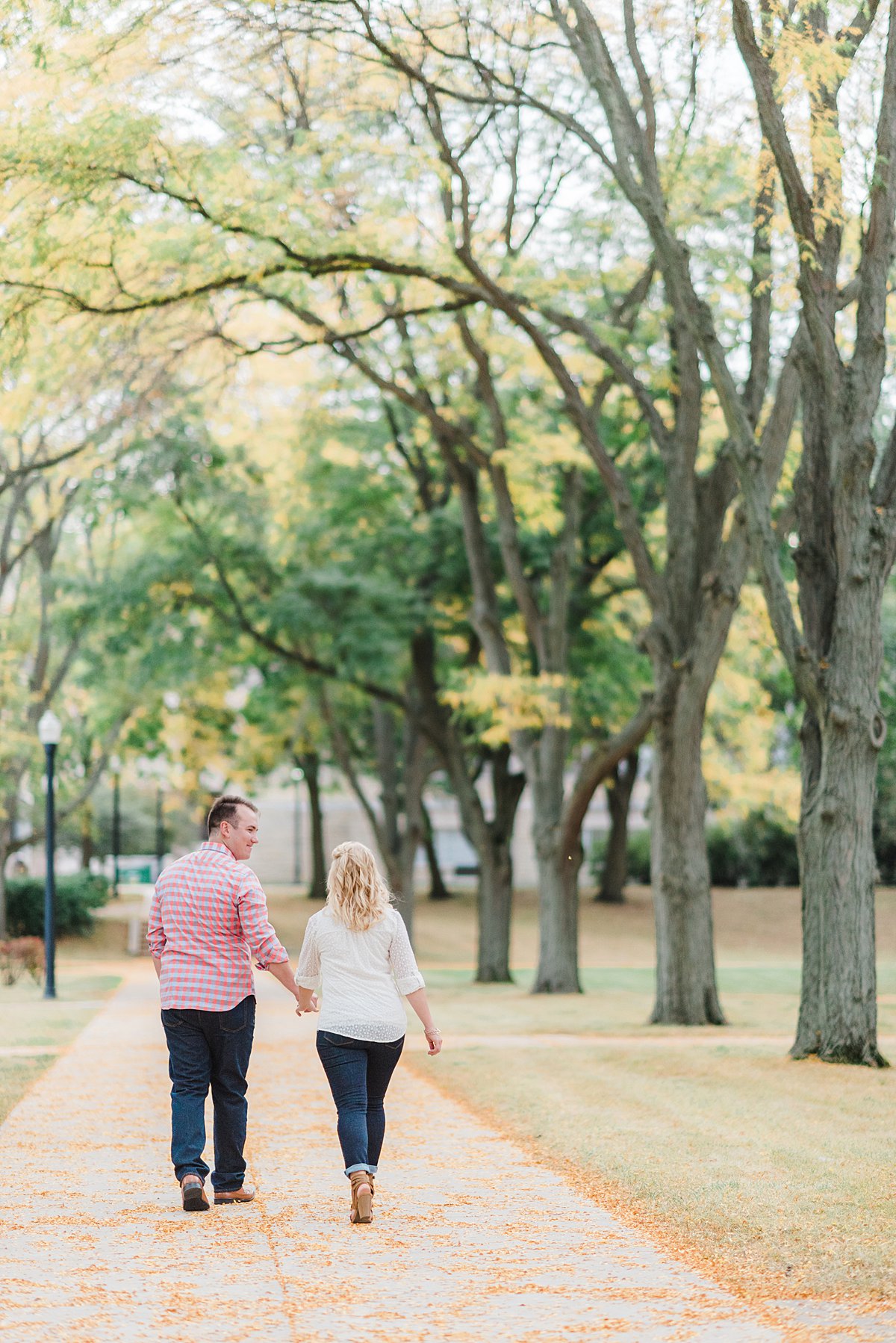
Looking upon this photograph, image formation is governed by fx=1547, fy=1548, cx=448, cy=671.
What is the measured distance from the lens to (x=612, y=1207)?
6.88 metres

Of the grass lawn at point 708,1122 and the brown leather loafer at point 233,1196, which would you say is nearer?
the grass lawn at point 708,1122

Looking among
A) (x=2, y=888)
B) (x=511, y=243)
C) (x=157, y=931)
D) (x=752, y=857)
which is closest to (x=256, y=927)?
(x=157, y=931)

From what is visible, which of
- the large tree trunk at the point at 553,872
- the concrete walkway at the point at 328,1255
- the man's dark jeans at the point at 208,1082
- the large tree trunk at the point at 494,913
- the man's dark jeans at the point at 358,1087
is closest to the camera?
the concrete walkway at the point at 328,1255

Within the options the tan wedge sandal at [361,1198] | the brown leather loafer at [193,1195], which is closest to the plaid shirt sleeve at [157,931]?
the brown leather loafer at [193,1195]

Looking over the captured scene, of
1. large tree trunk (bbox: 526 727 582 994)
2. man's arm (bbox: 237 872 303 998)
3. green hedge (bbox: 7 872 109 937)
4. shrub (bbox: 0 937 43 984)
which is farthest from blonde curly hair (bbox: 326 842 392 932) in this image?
green hedge (bbox: 7 872 109 937)

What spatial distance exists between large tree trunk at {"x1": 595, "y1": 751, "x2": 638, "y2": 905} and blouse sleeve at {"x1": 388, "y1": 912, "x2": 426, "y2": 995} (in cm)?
3514

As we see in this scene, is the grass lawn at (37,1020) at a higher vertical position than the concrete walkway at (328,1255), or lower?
lower

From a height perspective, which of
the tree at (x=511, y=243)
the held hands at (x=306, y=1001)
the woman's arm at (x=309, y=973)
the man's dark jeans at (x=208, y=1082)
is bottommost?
the man's dark jeans at (x=208, y=1082)

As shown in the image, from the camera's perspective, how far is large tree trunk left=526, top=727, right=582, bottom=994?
2167cm

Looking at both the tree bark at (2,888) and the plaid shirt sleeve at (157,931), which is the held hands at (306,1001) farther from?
the tree bark at (2,888)

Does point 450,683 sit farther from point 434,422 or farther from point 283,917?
point 283,917

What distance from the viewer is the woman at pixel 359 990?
6.62 metres

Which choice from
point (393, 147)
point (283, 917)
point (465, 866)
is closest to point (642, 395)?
point (393, 147)

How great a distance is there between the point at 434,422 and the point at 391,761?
1110cm
